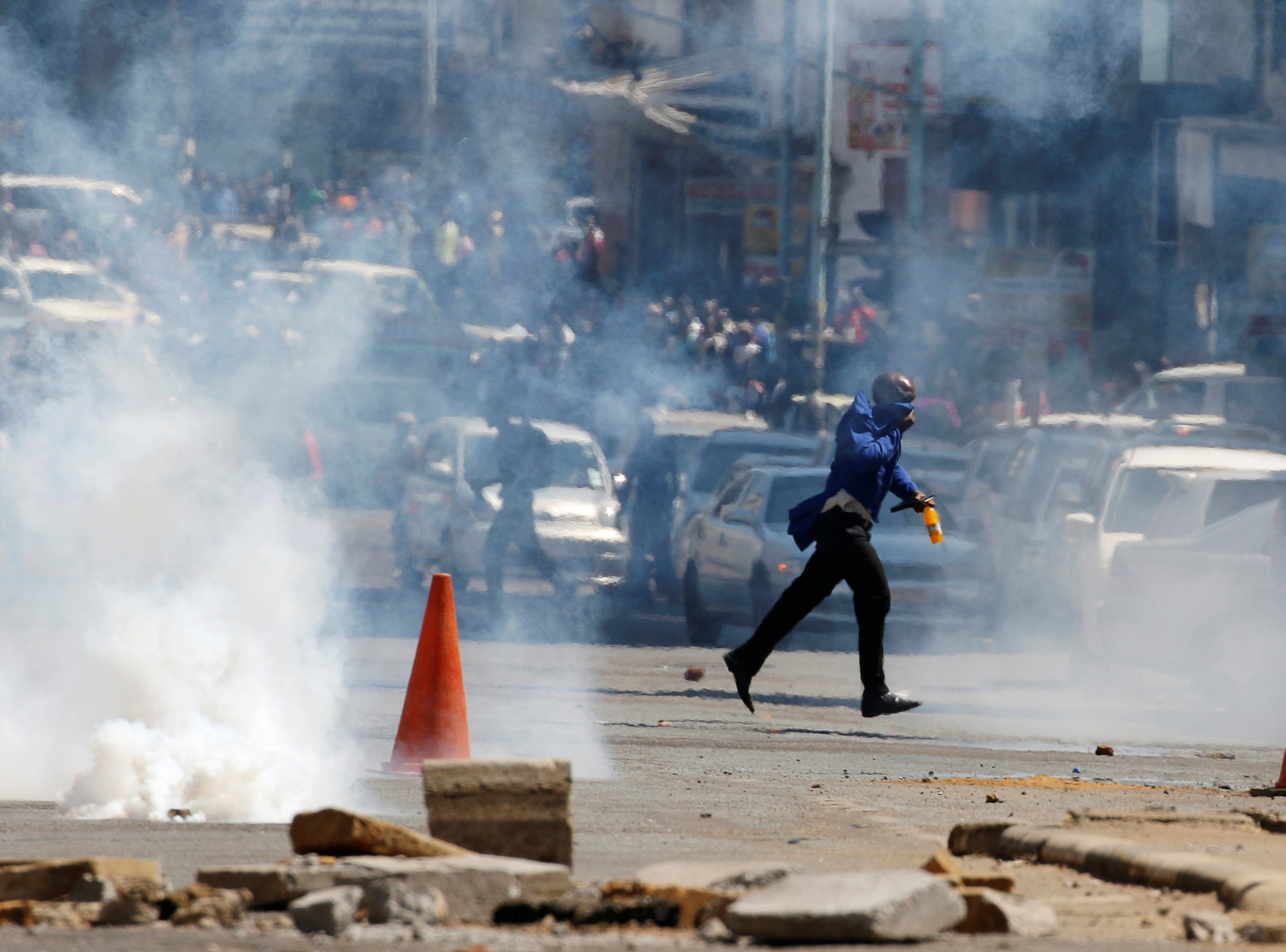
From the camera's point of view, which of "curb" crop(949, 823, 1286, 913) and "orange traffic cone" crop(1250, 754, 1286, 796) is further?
"orange traffic cone" crop(1250, 754, 1286, 796)

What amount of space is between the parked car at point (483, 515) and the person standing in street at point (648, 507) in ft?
0.73

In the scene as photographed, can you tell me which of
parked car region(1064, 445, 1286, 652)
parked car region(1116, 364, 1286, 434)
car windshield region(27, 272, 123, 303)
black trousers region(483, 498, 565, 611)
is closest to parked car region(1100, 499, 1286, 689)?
parked car region(1064, 445, 1286, 652)

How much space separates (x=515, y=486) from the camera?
672 inches

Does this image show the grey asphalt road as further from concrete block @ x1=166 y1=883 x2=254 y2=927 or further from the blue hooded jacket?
the blue hooded jacket

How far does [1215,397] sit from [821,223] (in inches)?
198

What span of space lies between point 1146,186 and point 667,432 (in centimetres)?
805

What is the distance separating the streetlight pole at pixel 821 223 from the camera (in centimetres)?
1972

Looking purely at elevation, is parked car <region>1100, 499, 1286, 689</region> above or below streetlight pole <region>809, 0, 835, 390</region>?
below

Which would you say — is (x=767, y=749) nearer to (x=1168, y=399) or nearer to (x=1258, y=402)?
(x=1258, y=402)

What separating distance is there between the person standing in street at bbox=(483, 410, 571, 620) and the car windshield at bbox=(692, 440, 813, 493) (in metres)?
1.92

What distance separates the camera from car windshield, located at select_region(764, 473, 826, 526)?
15836 mm

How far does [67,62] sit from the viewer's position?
38.1 feet

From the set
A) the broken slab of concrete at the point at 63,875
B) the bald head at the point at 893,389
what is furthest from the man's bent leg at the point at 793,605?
the broken slab of concrete at the point at 63,875

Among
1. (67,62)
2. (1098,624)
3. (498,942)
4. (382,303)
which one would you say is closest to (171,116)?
(67,62)
